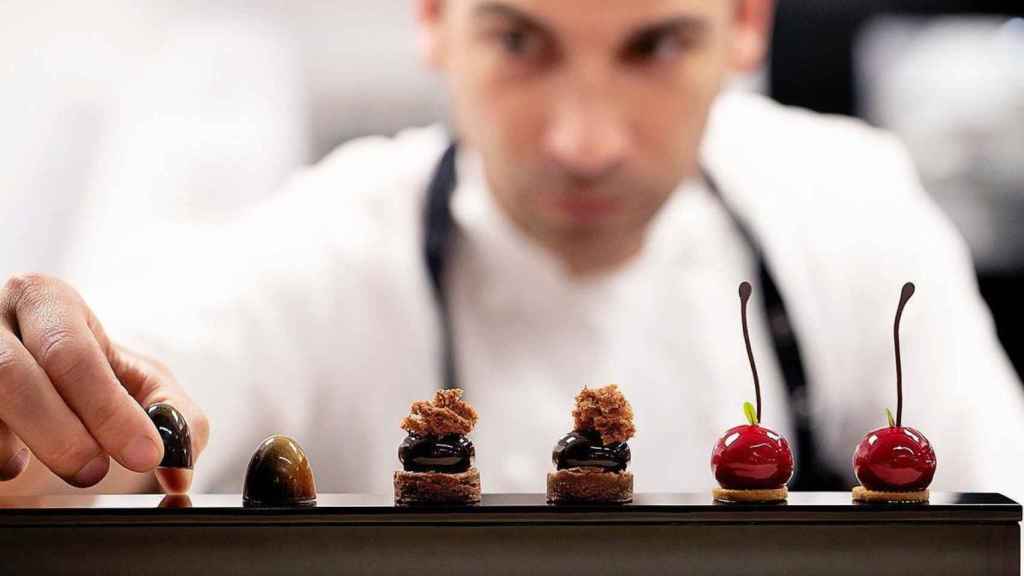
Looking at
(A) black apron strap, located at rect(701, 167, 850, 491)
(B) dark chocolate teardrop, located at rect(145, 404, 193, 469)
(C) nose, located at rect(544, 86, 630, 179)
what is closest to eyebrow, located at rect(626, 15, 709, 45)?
(C) nose, located at rect(544, 86, 630, 179)

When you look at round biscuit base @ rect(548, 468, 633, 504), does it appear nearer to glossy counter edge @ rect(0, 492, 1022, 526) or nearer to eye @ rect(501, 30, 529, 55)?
glossy counter edge @ rect(0, 492, 1022, 526)

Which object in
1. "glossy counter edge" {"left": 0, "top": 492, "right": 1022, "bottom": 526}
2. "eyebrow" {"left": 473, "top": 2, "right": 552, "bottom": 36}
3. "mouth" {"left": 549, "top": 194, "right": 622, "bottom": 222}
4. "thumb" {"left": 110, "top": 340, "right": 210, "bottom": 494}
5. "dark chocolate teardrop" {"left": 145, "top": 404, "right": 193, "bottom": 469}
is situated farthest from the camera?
"mouth" {"left": 549, "top": 194, "right": 622, "bottom": 222}

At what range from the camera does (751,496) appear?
3.35ft

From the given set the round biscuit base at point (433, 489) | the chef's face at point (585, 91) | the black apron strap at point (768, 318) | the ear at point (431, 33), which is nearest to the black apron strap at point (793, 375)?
the black apron strap at point (768, 318)

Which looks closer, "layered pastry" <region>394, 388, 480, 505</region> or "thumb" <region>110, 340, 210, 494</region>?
"layered pastry" <region>394, 388, 480, 505</region>

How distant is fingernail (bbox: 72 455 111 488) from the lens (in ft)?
3.40

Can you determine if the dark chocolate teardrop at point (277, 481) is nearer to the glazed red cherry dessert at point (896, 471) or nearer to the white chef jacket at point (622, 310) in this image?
the glazed red cherry dessert at point (896, 471)

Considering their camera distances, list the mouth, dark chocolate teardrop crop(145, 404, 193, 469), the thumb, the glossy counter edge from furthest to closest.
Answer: the mouth
the thumb
dark chocolate teardrop crop(145, 404, 193, 469)
the glossy counter edge

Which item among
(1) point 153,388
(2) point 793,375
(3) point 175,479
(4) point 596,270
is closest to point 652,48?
(4) point 596,270

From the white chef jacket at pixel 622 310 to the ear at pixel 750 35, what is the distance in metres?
0.08

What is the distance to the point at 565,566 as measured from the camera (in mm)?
966

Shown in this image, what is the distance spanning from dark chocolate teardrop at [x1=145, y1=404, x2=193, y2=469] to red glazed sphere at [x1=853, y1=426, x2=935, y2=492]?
1.91 ft

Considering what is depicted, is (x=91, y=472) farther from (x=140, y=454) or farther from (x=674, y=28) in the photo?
(x=674, y=28)

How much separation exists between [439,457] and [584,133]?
53.2 inches
